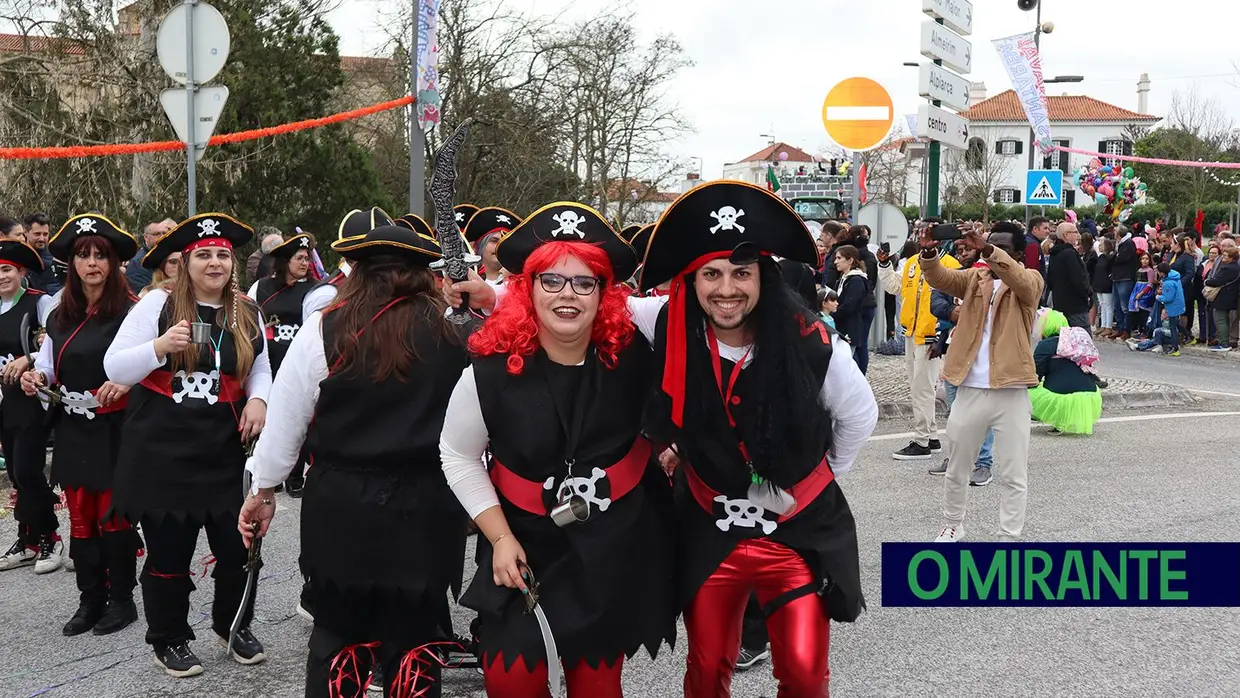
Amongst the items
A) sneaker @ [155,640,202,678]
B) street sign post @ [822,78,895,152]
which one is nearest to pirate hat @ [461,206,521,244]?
sneaker @ [155,640,202,678]

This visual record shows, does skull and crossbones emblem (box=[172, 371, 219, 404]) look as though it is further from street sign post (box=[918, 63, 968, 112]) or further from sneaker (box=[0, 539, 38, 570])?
street sign post (box=[918, 63, 968, 112])

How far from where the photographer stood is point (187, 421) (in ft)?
14.0

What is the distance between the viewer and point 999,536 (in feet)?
20.9

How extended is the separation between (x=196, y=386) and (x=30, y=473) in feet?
6.33

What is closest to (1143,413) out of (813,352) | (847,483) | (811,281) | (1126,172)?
(847,483)

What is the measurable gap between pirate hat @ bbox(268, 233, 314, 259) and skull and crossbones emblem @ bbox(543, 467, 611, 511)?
199 inches

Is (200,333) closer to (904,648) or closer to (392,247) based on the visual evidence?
(392,247)

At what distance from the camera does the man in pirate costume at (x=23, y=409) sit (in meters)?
5.54

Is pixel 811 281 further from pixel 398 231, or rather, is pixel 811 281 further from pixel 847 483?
pixel 398 231

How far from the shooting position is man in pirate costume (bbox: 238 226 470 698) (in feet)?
10.7

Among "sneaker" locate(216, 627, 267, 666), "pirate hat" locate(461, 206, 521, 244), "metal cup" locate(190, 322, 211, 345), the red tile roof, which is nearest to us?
"metal cup" locate(190, 322, 211, 345)

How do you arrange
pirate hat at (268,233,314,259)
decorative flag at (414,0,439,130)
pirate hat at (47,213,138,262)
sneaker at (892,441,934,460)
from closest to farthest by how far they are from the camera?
pirate hat at (47,213,138,262)
pirate hat at (268,233,314,259)
sneaker at (892,441,934,460)
decorative flag at (414,0,439,130)

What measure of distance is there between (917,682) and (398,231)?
2.73 meters

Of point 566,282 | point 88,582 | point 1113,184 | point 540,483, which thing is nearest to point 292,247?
point 88,582
